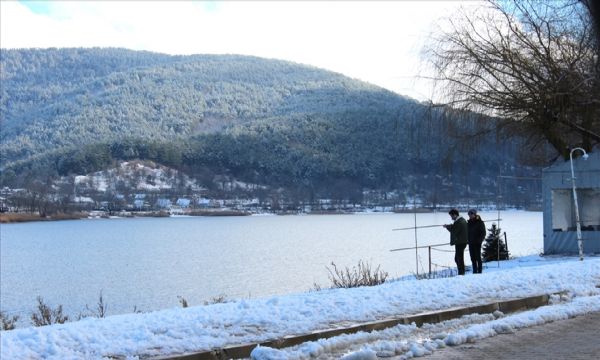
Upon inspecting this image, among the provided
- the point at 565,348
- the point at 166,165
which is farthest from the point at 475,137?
the point at 166,165

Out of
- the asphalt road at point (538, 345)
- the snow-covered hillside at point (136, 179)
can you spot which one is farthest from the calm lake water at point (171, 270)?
the snow-covered hillside at point (136, 179)

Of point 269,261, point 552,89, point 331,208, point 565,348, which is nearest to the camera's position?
point 565,348

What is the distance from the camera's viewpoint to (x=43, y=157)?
17975 cm

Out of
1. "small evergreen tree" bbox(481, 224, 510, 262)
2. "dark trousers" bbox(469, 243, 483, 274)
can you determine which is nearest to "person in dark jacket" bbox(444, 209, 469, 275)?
"dark trousers" bbox(469, 243, 483, 274)

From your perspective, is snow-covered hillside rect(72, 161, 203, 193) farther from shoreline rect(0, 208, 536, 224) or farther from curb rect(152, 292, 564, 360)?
curb rect(152, 292, 564, 360)

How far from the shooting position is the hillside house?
24828mm

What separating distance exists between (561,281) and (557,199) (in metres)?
11.9

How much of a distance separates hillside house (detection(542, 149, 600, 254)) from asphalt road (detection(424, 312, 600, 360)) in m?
14.7

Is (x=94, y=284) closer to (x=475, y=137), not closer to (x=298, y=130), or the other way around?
(x=475, y=137)

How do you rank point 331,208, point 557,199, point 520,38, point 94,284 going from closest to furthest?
point 520,38, point 557,199, point 94,284, point 331,208

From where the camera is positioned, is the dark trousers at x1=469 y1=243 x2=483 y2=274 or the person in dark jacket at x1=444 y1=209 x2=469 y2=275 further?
the dark trousers at x1=469 y1=243 x2=483 y2=274

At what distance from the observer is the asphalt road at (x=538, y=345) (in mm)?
8914

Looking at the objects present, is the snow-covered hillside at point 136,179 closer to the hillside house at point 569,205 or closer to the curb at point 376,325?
the hillside house at point 569,205

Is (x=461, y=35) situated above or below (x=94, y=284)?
above
